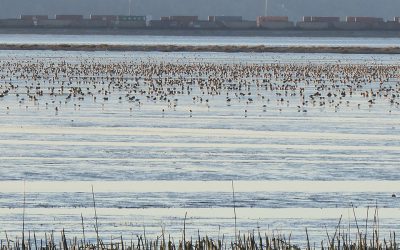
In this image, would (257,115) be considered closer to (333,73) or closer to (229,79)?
(229,79)

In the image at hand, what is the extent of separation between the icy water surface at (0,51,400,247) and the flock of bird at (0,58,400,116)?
1.92ft

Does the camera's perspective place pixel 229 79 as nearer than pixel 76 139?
No

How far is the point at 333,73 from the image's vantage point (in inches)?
3558

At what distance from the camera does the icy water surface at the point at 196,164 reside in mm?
24391

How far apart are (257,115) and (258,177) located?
63.0ft

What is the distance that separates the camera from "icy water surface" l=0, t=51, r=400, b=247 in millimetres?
24391

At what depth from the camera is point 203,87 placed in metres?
68.6

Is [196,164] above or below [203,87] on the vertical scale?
above

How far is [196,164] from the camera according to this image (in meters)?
32.8

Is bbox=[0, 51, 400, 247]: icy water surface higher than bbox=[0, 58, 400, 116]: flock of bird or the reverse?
higher

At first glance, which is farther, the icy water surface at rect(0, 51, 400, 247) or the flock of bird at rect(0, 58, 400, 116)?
the flock of bird at rect(0, 58, 400, 116)

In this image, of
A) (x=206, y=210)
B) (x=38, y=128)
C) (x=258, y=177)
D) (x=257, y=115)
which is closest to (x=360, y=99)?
(x=257, y=115)

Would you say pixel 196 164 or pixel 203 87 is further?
pixel 203 87

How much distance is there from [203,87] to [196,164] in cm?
3586
